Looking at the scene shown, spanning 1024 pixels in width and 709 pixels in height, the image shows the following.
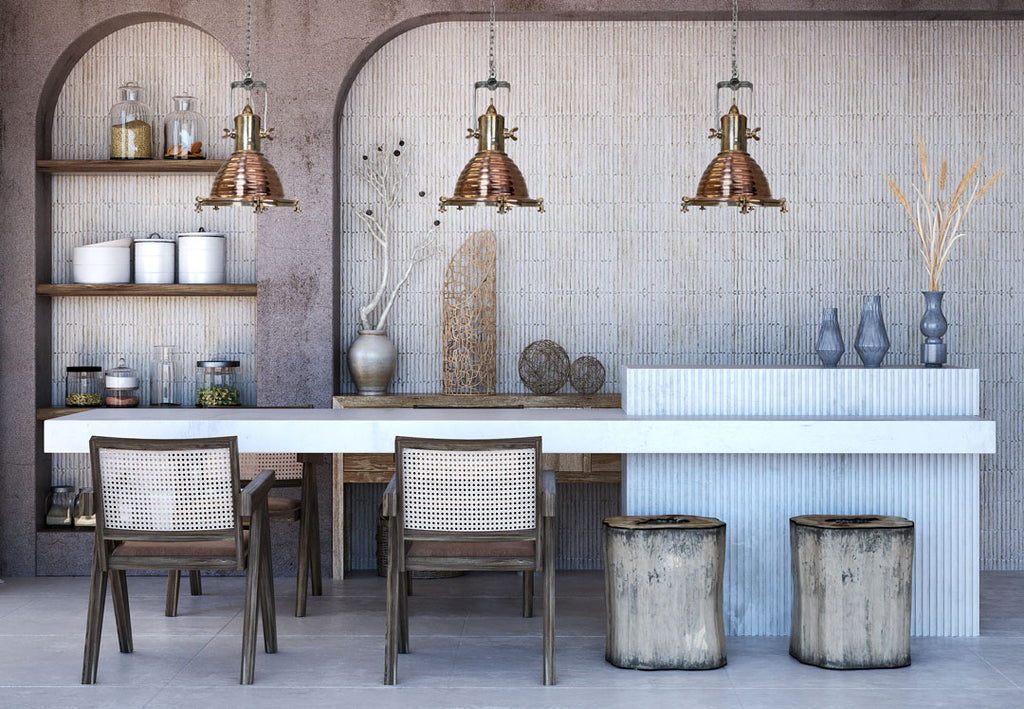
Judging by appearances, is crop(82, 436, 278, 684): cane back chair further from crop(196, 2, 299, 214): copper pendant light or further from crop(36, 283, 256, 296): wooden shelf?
crop(36, 283, 256, 296): wooden shelf

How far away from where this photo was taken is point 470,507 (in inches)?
159

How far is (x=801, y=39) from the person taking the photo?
21.0 feet

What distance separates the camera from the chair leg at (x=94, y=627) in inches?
161

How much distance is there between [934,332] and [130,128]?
13.7ft

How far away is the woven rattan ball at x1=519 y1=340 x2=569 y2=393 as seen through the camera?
6277 millimetres

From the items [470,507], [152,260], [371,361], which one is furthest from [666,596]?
[152,260]

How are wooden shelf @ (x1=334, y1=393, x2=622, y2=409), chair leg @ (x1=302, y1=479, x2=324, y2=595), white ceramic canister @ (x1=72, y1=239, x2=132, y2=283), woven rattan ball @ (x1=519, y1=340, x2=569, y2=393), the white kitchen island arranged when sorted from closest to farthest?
1. the white kitchen island
2. chair leg @ (x1=302, y1=479, x2=324, y2=595)
3. wooden shelf @ (x1=334, y1=393, x2=622, y2=409)
4. white ceramic canister @ (x1=72, y1=239, x2=132, y2=283)
5. woven rattan ball @ (x1=519, y1=340, x2=569, y2=393)

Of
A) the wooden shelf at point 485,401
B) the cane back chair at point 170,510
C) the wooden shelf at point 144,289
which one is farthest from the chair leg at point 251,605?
the wooden shelf at point 144,289

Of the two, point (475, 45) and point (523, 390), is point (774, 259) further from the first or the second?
point (475, 45)

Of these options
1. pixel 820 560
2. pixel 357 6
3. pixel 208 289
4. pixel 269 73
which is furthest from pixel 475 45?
pixel 820 560

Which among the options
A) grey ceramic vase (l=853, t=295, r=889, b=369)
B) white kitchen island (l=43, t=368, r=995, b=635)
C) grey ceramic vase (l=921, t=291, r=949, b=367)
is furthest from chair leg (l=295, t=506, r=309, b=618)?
grey ceramic vase (l=921, t=291, r=949, b=367)

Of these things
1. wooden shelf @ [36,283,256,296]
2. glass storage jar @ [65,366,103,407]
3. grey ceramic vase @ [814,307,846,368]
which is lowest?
glass storage jar @ [65,366,103,407]

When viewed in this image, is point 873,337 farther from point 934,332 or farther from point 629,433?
point 629,433

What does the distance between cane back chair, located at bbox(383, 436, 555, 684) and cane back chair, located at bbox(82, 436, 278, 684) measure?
1.75 ft
